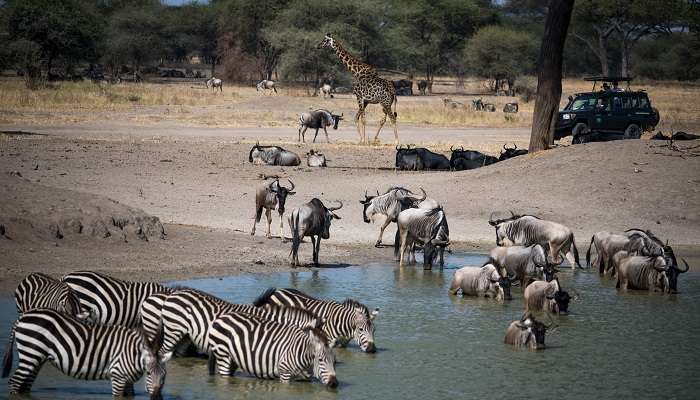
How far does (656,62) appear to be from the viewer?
77.1 meters

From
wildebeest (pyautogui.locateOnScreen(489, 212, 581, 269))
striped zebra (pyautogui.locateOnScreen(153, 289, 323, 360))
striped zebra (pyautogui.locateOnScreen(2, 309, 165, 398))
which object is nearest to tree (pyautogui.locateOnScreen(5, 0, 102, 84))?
wildebeest (pyautogui.locateOnScreen(489, 212, 581, 269))

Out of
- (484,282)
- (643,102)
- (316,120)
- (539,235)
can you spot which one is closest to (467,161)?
(316,120)

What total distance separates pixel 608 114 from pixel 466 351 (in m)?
21.2

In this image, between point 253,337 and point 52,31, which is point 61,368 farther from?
point 52,31

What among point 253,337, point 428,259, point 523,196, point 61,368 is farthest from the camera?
point 523,196

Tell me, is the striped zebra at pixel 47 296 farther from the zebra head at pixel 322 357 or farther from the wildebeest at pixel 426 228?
the wildebeest at pixel 426 228

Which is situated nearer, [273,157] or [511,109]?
[273,157]

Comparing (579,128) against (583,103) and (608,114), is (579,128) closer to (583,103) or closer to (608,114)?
(583,103)

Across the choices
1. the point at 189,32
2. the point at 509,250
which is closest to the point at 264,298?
the point at 509,250

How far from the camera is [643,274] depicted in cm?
1488

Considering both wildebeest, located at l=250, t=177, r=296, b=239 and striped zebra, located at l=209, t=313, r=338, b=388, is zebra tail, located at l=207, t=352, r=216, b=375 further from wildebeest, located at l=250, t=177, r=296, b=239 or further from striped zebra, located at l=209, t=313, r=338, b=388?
wildebeest, located at l=250, t=177, r=296, b=239

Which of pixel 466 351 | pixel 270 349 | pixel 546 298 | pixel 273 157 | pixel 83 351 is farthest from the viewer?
pixel 273 157

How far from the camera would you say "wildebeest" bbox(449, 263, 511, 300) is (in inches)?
549

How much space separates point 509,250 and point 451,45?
202 feet
